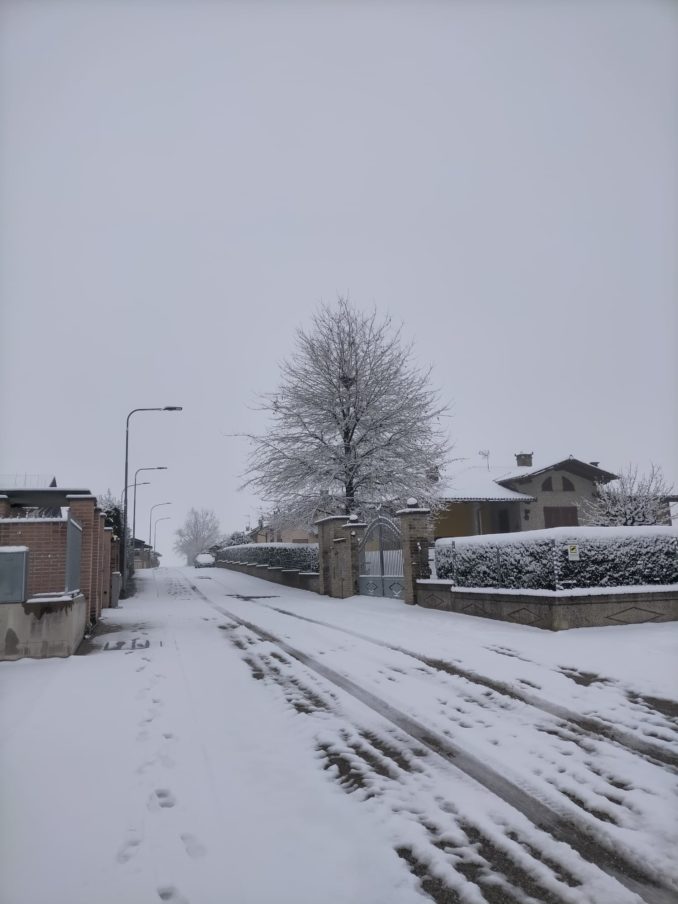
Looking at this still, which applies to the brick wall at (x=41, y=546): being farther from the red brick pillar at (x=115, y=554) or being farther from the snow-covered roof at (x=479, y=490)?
the snow-covered roof at (x=479, y=490)

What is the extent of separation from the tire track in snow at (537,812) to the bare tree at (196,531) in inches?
4701

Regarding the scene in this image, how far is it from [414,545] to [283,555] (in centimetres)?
1515

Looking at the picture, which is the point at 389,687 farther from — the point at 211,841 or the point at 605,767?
the point at 211,841

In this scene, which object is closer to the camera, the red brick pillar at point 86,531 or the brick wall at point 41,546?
the brick wall at point 41,546

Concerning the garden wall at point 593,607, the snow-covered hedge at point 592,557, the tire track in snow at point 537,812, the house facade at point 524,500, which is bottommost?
the tire track in snow at point 537,812

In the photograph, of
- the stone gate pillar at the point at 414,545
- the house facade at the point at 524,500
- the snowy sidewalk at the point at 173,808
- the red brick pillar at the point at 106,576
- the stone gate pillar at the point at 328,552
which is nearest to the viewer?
the snowy sidewalk at the point at 173,808

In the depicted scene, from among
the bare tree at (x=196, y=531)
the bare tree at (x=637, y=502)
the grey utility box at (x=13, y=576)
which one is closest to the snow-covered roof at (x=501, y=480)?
the bare tree at (x=637, y=502)

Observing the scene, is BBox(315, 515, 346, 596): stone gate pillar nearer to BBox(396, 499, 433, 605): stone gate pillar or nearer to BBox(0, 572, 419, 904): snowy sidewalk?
BBox(396, 499, 433, 605): stone gate pillar

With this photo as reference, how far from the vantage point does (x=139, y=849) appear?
3.50m

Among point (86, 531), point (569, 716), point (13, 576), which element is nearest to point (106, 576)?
point (86, 531)

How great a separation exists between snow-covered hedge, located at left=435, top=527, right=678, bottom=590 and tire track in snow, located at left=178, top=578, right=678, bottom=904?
19.8ft

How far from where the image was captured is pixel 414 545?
16.9 metres

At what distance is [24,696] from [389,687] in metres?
4.23

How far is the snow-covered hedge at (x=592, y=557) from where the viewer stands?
11.7 metres
